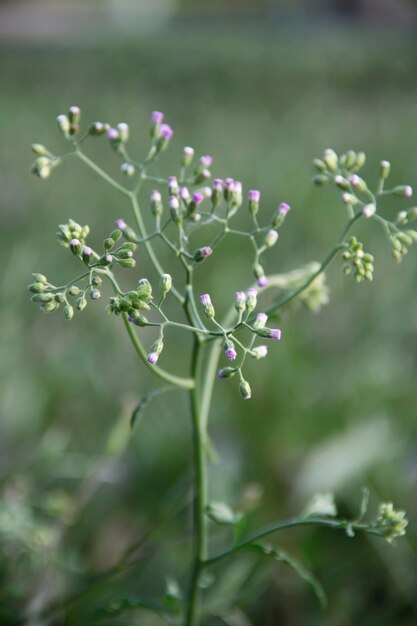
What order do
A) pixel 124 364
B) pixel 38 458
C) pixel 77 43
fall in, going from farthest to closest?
pixel 77 43
pixel 124 364
pixel 38 458

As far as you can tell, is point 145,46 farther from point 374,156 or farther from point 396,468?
point 396,468

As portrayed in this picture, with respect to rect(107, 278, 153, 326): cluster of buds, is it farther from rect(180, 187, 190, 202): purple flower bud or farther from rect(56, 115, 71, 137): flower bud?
rect(56, 115, 71, 137): flower bud

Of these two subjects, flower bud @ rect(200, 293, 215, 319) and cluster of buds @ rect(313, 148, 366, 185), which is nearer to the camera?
flower bud @ rect(200, 293, 215, 319)

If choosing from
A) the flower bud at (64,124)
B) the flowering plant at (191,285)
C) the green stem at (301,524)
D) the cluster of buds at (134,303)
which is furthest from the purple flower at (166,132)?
the green stem at (301,524)

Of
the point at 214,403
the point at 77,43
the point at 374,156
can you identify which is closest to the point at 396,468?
the point at 214,403

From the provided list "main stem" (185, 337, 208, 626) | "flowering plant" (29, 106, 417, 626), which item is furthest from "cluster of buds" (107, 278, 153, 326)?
"main stem" (185, 337, 208, 626)
